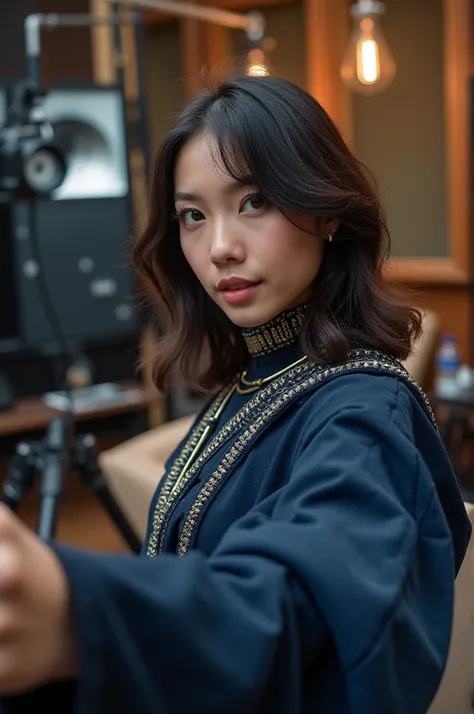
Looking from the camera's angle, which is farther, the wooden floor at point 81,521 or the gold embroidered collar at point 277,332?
the wooden floor at point 81,521

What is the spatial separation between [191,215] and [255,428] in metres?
0.24

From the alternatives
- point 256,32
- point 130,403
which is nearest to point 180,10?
point 256,32

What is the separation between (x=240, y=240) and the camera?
3.01 feet

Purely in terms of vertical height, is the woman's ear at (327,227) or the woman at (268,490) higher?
the woman's ear at (327,227)

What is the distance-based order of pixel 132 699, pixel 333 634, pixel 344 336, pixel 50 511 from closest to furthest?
pixel 132 699
pixel 333 634
pixel 344 336
pixel 50 511

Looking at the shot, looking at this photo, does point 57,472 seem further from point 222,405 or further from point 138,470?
point 222,405

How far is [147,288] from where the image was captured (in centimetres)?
127

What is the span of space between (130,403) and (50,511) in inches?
40.1

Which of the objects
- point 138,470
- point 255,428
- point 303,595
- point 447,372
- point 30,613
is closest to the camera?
point 30,613

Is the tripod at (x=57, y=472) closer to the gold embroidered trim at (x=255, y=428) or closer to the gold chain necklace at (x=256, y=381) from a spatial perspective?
the gold chain necklace at (x=256, y=381)

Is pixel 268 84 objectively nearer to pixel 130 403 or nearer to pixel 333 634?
pixel 333 634

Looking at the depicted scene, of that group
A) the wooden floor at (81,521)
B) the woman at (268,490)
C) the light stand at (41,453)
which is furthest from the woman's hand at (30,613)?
the wooden floor at (81,521)

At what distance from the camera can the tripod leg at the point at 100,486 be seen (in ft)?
7.57

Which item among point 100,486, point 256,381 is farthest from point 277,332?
point 100,486
